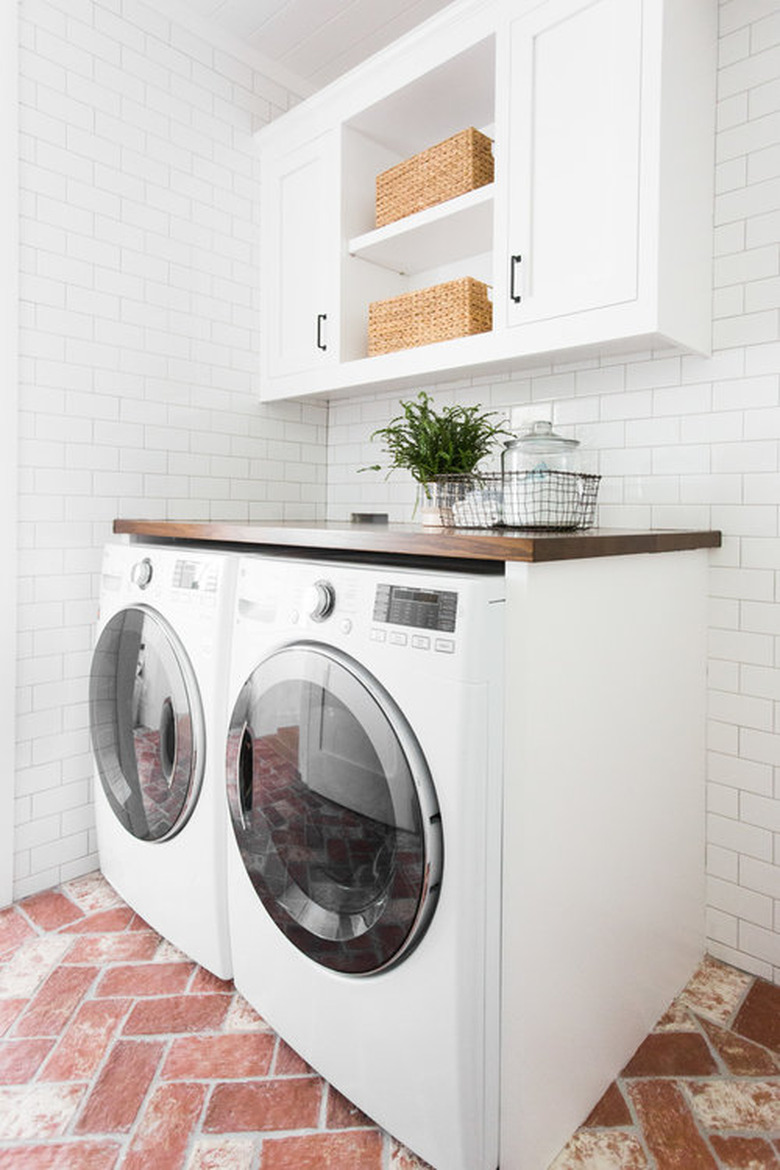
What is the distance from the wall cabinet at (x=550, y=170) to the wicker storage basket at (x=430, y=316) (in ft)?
0.17

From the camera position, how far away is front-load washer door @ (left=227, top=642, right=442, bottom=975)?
115 centimetres

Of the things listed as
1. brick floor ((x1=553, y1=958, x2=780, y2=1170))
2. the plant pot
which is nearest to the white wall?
the plant pot

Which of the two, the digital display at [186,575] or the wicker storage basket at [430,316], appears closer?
the digital display at [186,575]

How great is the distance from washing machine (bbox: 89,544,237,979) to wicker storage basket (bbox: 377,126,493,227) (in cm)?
122

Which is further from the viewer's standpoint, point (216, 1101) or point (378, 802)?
point (216, 1101)

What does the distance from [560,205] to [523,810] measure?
4.49ft

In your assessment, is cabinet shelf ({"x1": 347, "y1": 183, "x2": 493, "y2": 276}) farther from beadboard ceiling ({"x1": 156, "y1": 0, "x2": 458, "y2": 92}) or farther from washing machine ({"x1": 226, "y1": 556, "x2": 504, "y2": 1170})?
washing machine ({"x1": 226, "y1": 556, "x2": 504, "y2": 1170})

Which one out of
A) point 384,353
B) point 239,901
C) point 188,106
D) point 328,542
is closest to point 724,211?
point 384,353

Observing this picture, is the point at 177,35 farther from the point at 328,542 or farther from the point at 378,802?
the point at 378,802

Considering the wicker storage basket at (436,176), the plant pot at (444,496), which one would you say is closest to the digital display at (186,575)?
the plant pot at (444,496)

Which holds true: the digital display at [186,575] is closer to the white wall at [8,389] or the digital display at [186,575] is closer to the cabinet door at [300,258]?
the white wall at [8,389]

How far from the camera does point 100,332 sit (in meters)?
2.16

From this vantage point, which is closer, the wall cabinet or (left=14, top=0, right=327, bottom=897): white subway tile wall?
the wall cabinet

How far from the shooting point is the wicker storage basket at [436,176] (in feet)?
6.31
